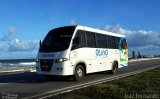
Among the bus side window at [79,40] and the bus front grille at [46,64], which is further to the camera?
the bus side window at [79,40]

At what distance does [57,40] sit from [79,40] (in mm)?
1217

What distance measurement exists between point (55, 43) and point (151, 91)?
7.43 metres

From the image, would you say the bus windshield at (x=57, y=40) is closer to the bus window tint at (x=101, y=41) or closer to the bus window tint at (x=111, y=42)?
the bus window tint at (x=101, y=41)

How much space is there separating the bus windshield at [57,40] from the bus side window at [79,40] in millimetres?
351

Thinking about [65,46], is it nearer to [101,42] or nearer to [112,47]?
[101,42]

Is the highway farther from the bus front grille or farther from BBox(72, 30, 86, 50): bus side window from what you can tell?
BBox(72, 30, 86, 50): bus side window

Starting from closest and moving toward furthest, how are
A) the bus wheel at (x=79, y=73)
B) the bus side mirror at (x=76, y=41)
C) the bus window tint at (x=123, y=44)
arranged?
the bus side mirror at (x=76, y=41) < the bus wheel at (x=79, y=73) < the bus window tint at (x=123, y=44)

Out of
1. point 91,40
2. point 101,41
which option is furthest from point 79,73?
point 101,41

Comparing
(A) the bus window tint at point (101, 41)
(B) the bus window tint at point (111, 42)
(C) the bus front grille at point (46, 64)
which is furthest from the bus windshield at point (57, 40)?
(B) the bus window tint at point (111, 42)

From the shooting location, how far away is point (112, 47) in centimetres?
2256

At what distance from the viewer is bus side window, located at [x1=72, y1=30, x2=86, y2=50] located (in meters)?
17.2

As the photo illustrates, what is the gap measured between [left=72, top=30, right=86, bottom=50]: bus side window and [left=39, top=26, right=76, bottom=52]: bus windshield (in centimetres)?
35

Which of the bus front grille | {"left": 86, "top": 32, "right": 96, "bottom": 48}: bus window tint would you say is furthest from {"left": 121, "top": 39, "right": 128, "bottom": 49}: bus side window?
the bus front grille

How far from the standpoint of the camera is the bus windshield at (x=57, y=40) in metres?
16.9
